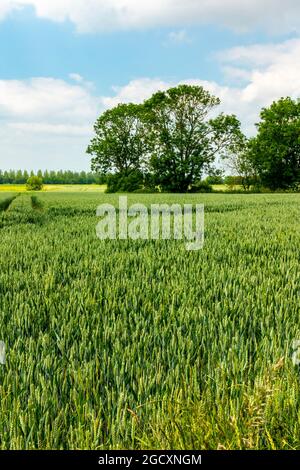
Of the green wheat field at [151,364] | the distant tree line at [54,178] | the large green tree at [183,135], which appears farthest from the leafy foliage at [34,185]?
the green wheat field at [151,364]

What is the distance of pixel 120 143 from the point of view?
54750 mm

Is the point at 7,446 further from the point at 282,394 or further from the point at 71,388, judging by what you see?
the point at 282,394

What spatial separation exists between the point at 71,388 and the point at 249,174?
5630 cm

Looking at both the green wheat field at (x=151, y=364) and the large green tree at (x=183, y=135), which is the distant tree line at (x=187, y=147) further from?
the green wheat field at (x=151, y=364)

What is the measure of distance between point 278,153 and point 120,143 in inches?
804

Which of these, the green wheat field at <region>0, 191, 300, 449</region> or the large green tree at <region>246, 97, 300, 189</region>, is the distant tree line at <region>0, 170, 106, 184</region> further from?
the green wheat field at <region>0, 191, 300, 449</region>

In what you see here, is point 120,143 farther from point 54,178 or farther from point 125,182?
point 54,178

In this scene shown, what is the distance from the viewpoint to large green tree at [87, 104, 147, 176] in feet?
179

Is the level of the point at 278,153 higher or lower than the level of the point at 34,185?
higher

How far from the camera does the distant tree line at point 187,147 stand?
50.4 meters

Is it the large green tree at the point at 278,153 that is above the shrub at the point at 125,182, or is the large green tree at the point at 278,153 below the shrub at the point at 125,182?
above

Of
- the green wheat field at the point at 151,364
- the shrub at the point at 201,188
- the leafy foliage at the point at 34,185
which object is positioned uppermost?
the leafy foliage at the point at 34,185

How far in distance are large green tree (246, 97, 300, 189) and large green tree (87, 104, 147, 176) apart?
577 inches

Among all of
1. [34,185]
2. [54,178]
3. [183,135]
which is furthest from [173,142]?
[54,178]
